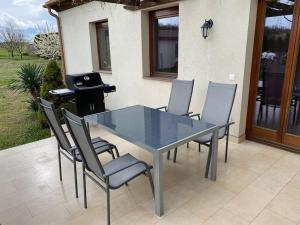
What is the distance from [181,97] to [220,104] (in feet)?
2.40

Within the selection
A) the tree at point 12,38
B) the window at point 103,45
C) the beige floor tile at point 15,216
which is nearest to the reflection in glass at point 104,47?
the window at point 103,45

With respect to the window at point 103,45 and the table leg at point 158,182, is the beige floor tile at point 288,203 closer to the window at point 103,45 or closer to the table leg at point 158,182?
the table leg at point 158,182

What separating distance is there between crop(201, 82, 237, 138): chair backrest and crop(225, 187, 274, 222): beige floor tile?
780 millimetres

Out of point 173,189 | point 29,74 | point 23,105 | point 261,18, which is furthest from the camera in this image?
point 23,105

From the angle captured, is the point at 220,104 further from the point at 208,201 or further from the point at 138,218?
the point at 138,218

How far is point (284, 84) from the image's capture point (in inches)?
129

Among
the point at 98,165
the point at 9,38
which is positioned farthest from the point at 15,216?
the point at 9,38

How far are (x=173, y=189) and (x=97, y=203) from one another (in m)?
0.86

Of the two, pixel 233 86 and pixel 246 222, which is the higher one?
pixel 233 86

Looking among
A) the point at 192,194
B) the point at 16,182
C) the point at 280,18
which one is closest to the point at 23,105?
the point at 16,182

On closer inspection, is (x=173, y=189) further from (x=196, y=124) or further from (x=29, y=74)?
(x=29, y=74)

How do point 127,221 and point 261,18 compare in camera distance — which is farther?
point 261,18

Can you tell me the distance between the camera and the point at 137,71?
521 cm

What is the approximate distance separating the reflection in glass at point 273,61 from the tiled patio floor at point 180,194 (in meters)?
0.60
